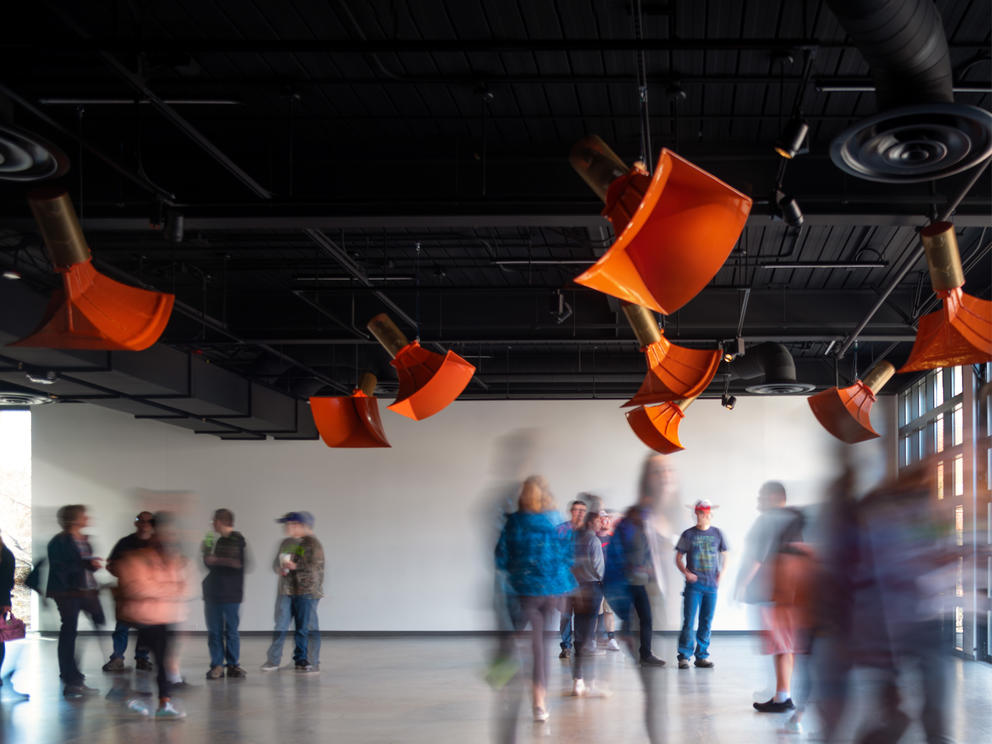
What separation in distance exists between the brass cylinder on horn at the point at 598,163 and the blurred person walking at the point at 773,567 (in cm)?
266

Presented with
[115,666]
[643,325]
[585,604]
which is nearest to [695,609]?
[585,604]

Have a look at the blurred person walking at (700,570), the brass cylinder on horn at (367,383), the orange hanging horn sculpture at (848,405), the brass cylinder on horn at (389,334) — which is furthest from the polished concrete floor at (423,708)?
the brass cylinder on horn at (367,383)

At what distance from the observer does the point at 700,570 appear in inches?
392

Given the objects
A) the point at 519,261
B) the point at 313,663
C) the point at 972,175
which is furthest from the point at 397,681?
the point at 972,175

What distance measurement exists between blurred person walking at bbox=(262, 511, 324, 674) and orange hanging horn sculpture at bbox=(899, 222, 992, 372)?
6.99m

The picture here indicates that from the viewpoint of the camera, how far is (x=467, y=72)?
5539mm

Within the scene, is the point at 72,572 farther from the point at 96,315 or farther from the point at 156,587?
the point at 96,315

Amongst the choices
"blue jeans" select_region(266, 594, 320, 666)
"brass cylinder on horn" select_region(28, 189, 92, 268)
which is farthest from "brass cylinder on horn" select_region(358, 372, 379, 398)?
"brass cylinder on horn" select_region(28, 189, 92, 268)

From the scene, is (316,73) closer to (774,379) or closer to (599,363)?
(774,379)

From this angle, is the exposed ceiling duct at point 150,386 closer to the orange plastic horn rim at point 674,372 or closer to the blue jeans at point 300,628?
the blue jeans at point 300,628

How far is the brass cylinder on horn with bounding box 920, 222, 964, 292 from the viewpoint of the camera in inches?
176

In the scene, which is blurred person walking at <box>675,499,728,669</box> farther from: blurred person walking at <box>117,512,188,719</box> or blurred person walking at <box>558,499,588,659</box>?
blurred person walking at <box>117,512,188,719</box>

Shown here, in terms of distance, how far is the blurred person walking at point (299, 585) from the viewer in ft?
33.2

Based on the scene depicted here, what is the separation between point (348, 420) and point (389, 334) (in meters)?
0.97
